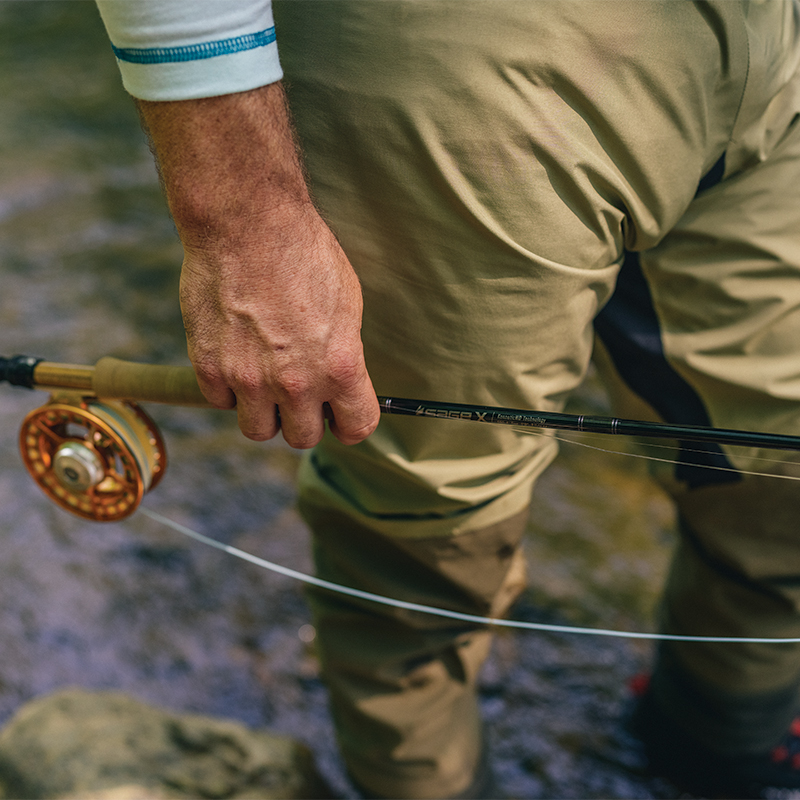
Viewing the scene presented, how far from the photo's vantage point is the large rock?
1.23 m

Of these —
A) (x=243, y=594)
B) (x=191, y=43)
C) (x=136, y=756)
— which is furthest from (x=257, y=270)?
(x=243, y=594)

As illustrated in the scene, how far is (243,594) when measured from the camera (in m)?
1.72

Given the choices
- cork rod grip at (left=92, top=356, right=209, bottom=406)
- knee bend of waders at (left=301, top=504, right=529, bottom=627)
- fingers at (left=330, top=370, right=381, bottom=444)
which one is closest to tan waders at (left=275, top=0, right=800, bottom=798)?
knee bend of waders at (left=301, top=504, right=529, bottom=627)

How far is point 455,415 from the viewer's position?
→ 89cm

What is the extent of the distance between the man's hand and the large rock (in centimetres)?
75

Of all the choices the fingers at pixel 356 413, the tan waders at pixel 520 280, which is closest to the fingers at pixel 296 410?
the fingers at pixel 356 413

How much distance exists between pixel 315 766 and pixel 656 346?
0.95 metres

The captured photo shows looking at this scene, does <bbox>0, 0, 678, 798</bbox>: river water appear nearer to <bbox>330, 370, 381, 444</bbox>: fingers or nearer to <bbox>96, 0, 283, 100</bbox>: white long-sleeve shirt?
<bbox>330, 370, 381, 444</bbox>: fingers

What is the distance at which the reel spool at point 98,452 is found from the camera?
98 cm

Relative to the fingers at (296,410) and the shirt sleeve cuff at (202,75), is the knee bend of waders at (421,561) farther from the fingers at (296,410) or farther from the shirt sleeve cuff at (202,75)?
the shirt sleeve cuff at (202,75)

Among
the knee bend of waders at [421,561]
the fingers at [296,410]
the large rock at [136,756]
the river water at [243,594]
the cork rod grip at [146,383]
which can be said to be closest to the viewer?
the fingers at [296,410]

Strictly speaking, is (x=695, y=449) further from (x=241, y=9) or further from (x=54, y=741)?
(x=54, y=741)

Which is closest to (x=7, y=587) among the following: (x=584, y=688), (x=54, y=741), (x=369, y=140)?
(x=54, y=741)

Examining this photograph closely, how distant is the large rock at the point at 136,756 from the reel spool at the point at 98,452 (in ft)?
1.52
